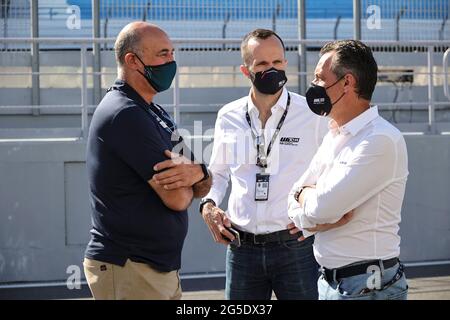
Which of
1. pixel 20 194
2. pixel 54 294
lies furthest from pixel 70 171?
pixel 54 294

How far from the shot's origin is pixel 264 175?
4191mm

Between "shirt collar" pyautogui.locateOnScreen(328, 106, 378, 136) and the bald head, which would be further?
the bald head

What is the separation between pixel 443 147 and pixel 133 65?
20.3ft

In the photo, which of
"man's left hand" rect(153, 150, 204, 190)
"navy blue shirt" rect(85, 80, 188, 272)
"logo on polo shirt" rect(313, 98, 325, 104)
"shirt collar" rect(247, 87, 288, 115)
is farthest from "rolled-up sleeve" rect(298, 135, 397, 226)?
"shirt collar" rect(247, 87, 288, 115)

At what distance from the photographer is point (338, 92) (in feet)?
10.9

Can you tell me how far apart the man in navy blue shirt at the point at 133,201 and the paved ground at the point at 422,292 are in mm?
3833

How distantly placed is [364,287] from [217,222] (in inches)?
47.2

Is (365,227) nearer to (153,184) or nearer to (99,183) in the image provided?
(153,184)

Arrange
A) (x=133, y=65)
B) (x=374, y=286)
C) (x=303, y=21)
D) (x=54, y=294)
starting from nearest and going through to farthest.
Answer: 1. (x=374, y=286)
2. (x=133, y=65)
3. (x=54, y=294)
4. (x=303, y=21)

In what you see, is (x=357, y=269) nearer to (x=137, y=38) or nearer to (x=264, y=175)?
(x=264, y=175)

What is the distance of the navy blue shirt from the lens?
3.20 meters

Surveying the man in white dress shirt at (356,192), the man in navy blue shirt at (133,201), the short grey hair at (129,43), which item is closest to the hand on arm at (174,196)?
the man in navy blue shirt at (133,201)

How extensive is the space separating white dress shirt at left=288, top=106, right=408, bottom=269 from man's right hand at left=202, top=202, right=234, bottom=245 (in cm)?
87

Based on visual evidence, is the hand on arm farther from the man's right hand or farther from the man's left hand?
the man's right hand
